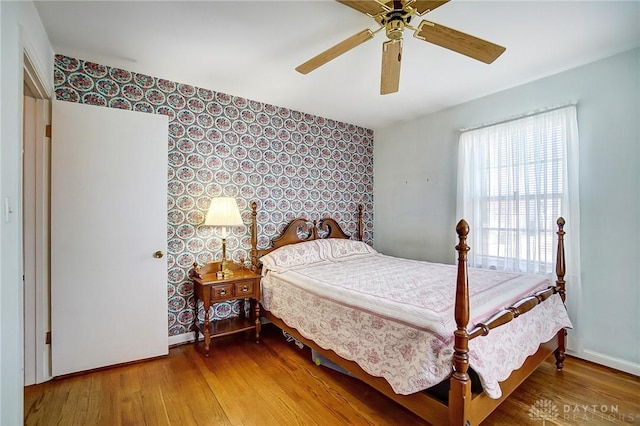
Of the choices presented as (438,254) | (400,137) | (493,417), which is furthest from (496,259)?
(400,137)

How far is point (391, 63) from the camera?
6.49ft

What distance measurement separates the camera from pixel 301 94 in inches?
127

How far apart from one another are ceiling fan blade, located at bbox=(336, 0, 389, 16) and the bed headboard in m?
2.17

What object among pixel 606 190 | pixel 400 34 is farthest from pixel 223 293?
pixel 606 190

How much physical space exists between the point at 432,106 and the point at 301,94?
62.9 inches

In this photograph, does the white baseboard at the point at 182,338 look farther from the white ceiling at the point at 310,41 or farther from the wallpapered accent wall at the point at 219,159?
the white ceiling at the point at 310,41

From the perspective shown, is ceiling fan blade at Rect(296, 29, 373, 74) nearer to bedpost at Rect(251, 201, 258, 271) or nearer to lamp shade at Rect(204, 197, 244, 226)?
lamp shade at Rect(204, 197, 244, 226)

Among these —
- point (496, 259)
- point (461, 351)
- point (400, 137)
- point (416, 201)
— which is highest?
point (400, 137)

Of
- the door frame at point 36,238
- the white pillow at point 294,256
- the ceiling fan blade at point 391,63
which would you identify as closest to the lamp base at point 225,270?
the white pillow at point 294,256

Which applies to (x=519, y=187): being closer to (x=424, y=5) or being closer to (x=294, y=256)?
(x=424, y=5)

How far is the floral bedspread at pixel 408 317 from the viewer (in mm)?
1569

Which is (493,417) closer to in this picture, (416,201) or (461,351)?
(461,351)

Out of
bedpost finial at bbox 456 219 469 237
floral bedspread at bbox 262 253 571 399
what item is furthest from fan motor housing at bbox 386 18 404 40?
floral bedspread at bbox 262 253 571 399

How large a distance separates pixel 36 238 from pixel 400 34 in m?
2.97
